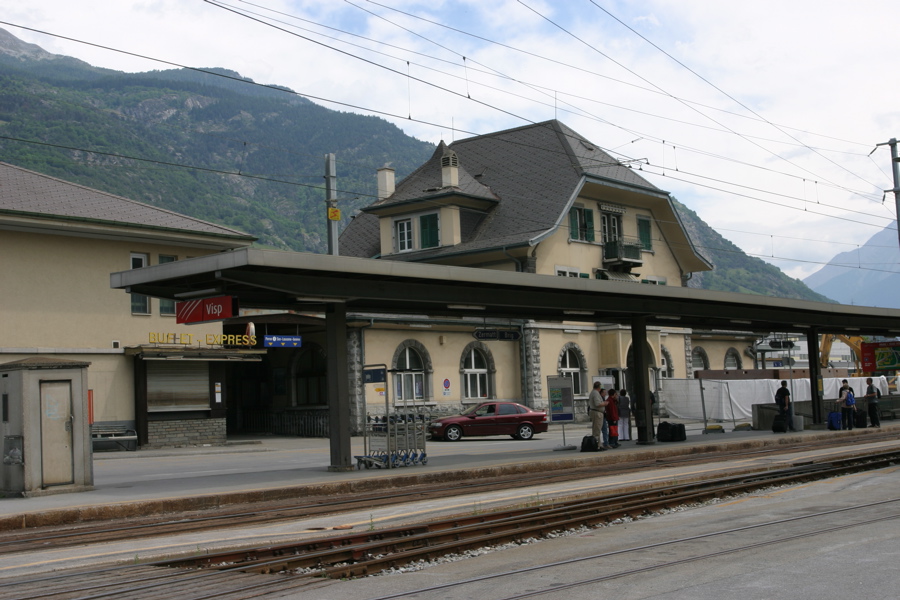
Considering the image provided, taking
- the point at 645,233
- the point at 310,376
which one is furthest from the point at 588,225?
the point at 310,376

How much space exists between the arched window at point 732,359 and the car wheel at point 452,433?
28.7 meters

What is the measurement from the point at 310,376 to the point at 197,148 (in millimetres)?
147072

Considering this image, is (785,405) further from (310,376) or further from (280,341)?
(310,376)

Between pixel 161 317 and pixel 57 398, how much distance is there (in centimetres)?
1645

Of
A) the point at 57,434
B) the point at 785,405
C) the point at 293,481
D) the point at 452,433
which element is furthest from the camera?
the point at 452,433

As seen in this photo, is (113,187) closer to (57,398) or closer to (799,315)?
(799,315)

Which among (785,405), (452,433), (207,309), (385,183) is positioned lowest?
(452,433)

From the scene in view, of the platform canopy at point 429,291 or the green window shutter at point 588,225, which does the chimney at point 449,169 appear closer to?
the green window shutter at point 588,225

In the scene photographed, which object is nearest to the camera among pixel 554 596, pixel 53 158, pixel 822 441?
pixel 554 596

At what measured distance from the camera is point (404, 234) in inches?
1919

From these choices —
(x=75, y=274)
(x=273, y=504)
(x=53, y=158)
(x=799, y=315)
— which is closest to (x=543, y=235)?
(x=799, y=315)

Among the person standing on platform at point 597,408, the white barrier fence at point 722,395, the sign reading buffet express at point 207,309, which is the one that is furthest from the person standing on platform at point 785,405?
the sign reading buffet express at point 207,309

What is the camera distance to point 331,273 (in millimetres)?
18094

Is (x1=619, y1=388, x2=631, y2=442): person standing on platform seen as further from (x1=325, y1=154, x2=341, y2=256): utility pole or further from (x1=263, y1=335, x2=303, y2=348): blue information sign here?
(x1=263, y1=335, x2=303, y2=348): blue information sign
